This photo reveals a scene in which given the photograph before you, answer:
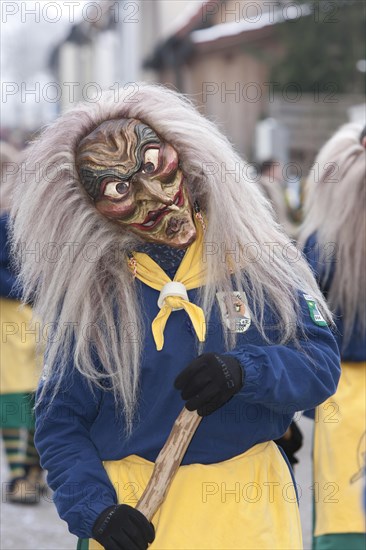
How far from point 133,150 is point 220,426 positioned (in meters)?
0.67

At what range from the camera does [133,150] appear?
2568 mm

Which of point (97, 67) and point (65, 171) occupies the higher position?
point (65, 171)

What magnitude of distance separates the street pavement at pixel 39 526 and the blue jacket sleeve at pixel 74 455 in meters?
2.53

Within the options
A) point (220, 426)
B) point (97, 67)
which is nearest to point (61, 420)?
point (220, 426)

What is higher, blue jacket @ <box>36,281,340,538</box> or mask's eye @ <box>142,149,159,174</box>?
mask's eye @ <box>142,149,159,174</box>

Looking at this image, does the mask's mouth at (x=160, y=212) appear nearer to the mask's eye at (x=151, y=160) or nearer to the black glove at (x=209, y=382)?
the mask's eye at (x=151, y=160)

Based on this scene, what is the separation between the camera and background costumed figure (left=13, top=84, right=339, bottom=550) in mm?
2459

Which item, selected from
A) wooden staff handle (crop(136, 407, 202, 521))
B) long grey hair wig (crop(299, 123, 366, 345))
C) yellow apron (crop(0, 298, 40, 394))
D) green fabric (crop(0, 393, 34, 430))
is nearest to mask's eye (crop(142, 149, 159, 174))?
wooden staff handle (crop(136, 407, 202, 521))

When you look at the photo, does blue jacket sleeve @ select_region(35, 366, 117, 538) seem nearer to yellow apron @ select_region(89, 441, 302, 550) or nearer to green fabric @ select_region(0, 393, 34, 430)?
yellow apron @ select_region(89, 441, 302, 550)

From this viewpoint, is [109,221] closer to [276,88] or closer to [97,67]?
[276,88]

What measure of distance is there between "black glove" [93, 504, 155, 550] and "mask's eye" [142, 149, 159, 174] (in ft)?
2.55

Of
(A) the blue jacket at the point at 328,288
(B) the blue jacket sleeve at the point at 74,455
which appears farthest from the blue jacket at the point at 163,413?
(A) the blue jacket at the point at 328,288

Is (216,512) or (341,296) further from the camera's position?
(341,296)

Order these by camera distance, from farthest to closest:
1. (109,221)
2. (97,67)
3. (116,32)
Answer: (97,67)
(116,32)
(109,221)
